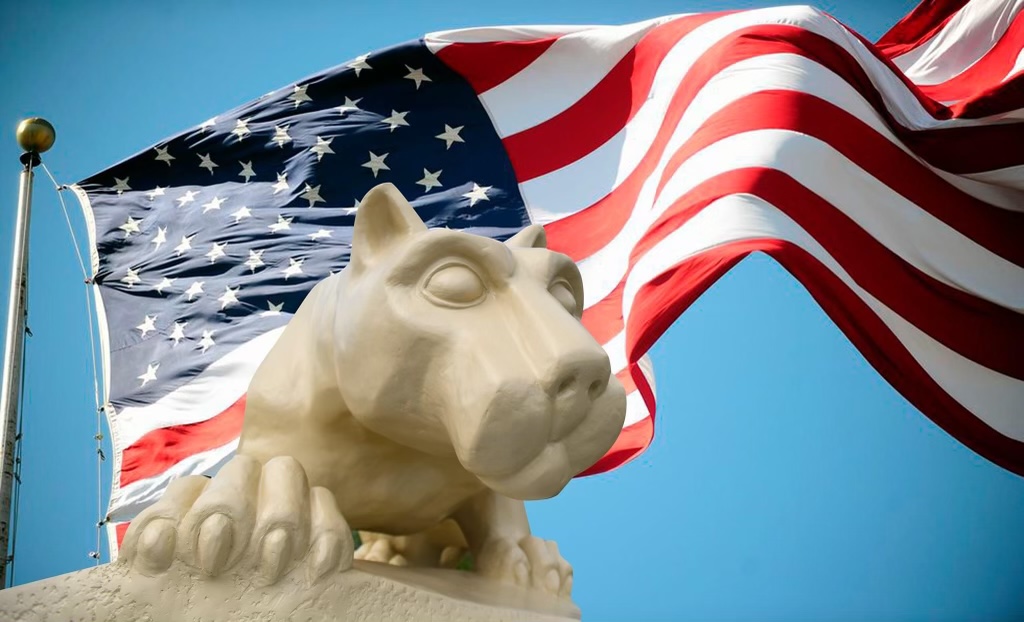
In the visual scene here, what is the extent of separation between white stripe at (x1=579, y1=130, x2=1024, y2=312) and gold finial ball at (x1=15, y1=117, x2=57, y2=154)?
3.01 m

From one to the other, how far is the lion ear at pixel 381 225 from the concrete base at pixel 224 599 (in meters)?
0.71

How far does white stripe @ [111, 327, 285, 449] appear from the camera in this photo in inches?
183

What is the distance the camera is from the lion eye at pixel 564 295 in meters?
2.19

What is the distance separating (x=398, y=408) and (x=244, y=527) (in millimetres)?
389

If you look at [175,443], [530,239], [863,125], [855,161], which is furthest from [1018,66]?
[175,443]

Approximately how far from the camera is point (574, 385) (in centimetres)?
184

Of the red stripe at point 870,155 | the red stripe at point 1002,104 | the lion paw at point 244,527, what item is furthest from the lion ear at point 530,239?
the red stripe at point 1002,104

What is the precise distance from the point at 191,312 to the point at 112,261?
72 centimetres

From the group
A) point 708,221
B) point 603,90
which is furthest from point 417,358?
point 603,90

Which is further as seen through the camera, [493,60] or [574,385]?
[493,60]

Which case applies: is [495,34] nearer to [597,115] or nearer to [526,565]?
[597,115]

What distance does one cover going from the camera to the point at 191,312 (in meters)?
4.95

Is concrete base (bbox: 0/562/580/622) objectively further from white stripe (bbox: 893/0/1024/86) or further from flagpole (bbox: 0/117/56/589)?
white stripe (bbox: 893/0/1024/86)

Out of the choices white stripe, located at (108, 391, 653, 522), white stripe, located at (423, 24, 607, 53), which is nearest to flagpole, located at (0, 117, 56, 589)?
white stripe, located at (108, 391, 653, 522)
